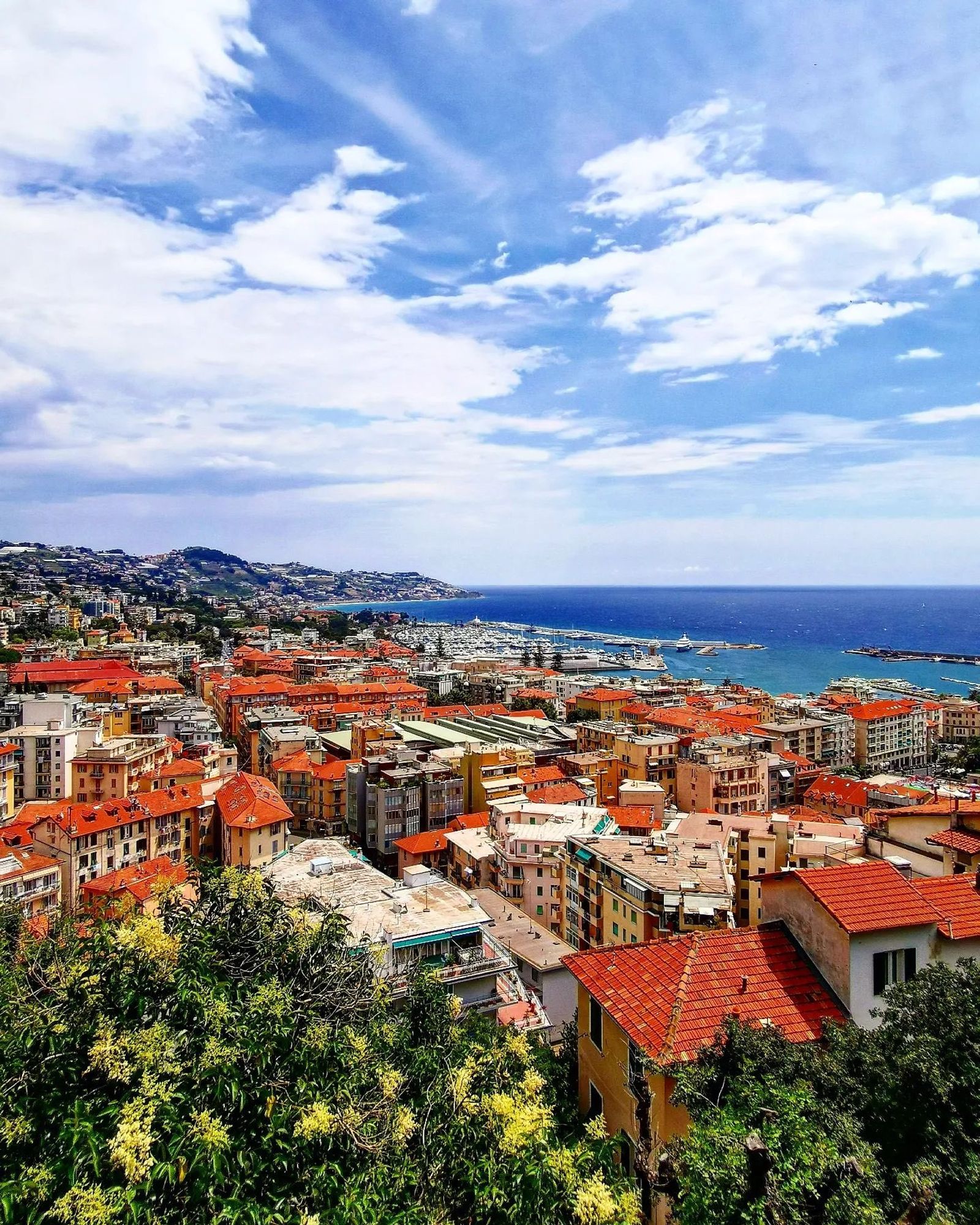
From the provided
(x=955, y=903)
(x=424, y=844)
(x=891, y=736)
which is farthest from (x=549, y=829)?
(x=891, y=736)

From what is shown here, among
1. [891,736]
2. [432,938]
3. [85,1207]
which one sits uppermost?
[85,1207]

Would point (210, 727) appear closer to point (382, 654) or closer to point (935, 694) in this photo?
point (382, 654)

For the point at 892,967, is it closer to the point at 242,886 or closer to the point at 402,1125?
the point at 402,1125

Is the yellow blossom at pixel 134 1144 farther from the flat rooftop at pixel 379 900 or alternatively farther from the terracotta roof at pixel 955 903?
the terracotta roof at pixel 955 903

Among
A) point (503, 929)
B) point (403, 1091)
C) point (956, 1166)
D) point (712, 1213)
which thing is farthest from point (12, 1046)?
point (503, 929)

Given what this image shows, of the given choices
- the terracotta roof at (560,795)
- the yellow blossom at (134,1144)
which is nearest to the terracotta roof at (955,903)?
the yellow blossom at (134,1144)

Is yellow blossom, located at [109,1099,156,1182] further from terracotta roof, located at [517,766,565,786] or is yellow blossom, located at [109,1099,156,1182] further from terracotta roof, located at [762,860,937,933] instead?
terracotta roof, located at [517,766,565,786]
